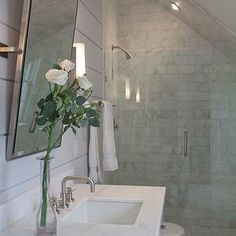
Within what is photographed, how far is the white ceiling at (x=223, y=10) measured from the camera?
2.39m

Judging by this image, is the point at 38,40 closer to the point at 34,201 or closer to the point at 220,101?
the point at 34,201

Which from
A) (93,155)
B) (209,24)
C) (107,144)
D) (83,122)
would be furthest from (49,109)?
(209,24)

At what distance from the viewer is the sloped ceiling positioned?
288 cm

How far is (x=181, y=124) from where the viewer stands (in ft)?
12.3

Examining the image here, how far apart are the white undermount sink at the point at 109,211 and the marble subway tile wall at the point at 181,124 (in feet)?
6.24

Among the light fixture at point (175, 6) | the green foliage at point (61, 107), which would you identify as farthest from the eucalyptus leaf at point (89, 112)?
the light fixture at point (175, 6)

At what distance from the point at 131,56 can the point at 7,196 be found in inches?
109

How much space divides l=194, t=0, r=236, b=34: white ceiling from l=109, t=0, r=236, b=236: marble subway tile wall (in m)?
0.88

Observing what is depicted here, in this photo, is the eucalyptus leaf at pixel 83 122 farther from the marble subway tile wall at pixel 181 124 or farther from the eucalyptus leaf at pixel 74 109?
the marble subway tile wall at pixel 181 124

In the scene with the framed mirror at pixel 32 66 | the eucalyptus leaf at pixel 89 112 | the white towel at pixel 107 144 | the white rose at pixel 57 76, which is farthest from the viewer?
the white towel at pixel 107 144

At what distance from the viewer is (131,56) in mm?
3830

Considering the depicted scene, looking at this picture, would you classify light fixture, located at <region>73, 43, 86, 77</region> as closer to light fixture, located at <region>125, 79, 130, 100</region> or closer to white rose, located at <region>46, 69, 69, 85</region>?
white rose, located at <region>46, 69, 69, 85</region>

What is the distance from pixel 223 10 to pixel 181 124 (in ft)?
4.85

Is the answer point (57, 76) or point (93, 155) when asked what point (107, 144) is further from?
point (57, 76)
